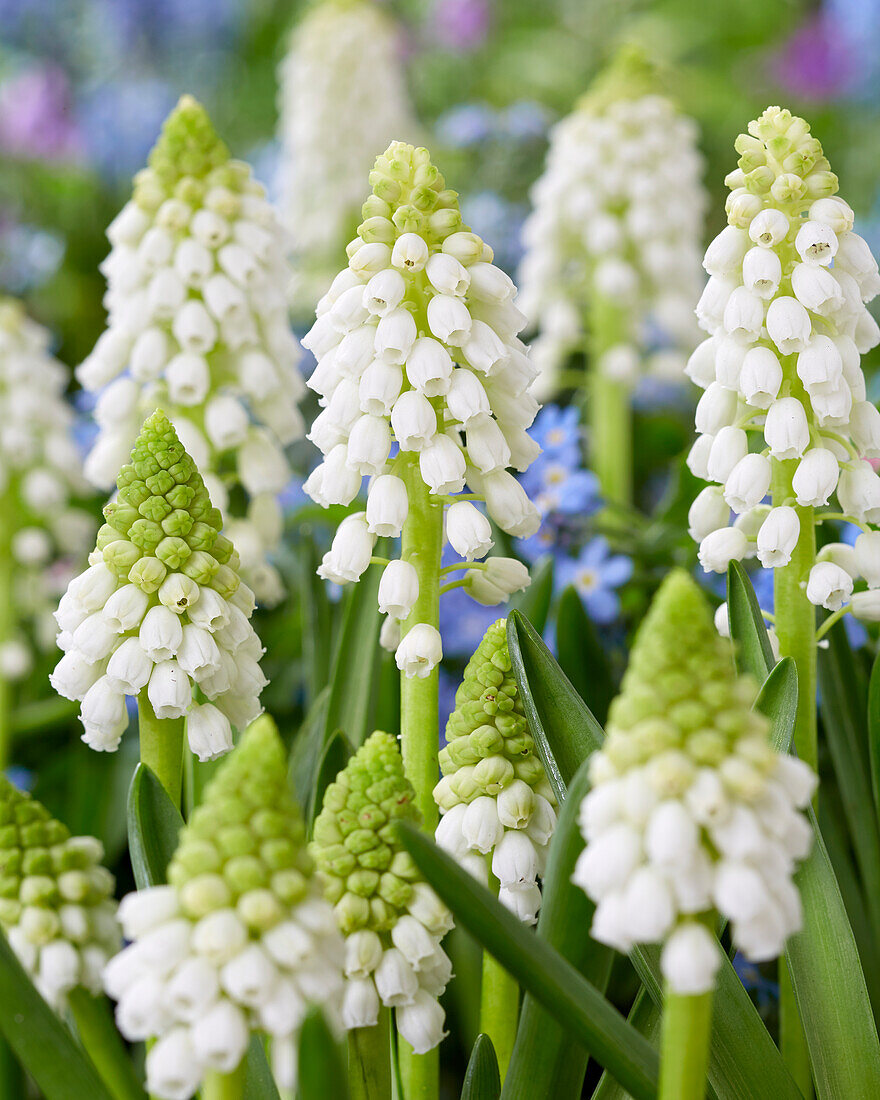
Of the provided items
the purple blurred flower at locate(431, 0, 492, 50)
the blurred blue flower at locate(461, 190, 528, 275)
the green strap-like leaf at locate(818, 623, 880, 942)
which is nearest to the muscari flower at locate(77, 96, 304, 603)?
the green strap-like leaf at locate(818, 623, 880, 942)

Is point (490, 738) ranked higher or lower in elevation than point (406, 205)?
lower

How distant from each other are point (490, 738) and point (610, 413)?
2024 millimetres

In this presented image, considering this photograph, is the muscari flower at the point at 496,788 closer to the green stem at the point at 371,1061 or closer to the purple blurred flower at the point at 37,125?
the green stem at the point at 371,1061

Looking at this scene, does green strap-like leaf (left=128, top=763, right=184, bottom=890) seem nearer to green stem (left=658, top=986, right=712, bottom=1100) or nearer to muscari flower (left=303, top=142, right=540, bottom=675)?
muscari flower (left=303, top=142, right=540, bottom=675)

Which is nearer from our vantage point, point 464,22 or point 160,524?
point 160,524

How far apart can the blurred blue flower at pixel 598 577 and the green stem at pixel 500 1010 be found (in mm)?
1102

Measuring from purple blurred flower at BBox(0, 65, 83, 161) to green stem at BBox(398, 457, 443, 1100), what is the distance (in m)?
5.02

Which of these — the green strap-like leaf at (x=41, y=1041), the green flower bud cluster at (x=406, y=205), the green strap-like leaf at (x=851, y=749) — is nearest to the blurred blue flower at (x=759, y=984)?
the green strap-like leaf at (x=851, y=749)

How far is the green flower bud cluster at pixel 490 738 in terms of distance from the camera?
147 cm

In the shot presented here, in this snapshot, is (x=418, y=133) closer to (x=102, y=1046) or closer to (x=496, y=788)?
(x=496, y=788)

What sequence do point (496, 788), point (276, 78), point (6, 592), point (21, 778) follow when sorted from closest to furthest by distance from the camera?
point (496, 788) < point (21, 778) < point (6, 592) < point (276, 78)

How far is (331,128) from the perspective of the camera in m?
4.60

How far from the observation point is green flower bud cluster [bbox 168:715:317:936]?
102 centimetres

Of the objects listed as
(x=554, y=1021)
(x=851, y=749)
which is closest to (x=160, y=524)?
(x=554, y=1021)
